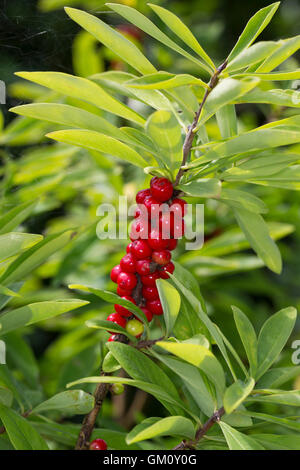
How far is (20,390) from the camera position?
82 cm

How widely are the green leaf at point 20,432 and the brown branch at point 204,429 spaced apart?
17cm

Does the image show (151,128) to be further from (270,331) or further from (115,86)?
(270,331)

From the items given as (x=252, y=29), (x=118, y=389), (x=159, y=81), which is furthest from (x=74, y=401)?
(x=252, y=29)

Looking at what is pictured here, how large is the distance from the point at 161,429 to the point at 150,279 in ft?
0.59

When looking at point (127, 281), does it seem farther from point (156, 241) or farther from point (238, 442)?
point (238, 442)

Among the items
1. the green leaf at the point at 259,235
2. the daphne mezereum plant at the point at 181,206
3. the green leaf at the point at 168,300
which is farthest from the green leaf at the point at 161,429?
the green leaf at the point at 259,235

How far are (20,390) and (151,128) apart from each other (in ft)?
1.53

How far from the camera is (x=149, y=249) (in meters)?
0.66

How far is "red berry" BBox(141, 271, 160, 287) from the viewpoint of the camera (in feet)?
2.19

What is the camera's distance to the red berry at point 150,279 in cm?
67

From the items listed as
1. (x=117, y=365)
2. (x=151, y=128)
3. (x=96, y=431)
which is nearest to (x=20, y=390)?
(x=96, y=431)

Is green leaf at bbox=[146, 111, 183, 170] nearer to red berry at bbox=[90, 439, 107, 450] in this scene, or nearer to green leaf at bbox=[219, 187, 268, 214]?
green leaf at bbox=[219, 187, 268, 214]

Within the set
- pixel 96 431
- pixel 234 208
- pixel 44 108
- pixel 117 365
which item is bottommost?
pixel 96 431

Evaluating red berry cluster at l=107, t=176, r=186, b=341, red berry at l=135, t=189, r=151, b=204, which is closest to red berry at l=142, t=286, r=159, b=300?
red berry cluster at l=107, t=176, r=186, b=341
